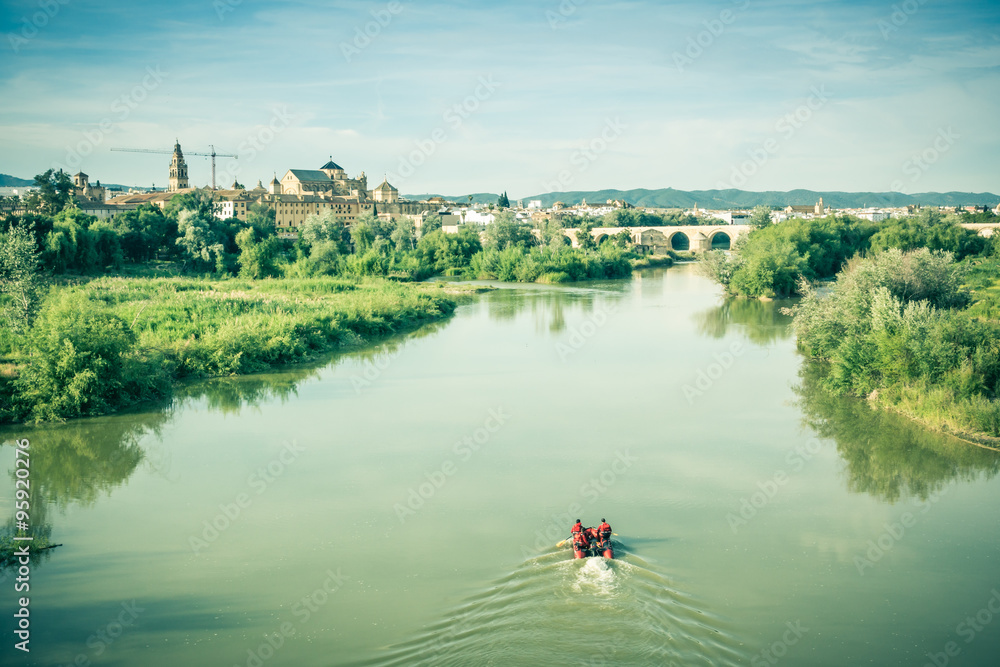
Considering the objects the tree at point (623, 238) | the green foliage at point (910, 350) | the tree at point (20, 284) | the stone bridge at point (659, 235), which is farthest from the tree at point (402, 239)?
the green foliage at point (910, 350)

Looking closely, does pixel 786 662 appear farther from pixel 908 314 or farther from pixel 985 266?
pixel 985 266

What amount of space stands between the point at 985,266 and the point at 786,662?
31427 millimetres

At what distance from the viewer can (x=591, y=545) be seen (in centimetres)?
700

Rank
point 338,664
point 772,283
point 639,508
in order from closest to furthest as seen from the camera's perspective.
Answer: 1. point 338,664
2. point 639,508
3. point 772,283

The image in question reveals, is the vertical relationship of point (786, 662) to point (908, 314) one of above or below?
below

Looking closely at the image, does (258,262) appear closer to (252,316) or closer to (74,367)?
(252,316)

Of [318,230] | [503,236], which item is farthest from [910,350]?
[503,236]

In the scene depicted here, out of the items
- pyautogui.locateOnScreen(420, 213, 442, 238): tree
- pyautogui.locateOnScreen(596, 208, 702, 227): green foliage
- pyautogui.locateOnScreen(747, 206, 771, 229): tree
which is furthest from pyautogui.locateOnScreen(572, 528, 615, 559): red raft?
pyautogui.locateOnScreen(596, 208, 702, 227): green foliage

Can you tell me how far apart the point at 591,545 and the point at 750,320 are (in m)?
18.8

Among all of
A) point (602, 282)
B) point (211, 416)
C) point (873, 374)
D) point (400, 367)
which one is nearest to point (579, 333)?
point (400, 367)

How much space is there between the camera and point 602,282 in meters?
38.8

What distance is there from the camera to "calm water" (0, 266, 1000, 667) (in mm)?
5883

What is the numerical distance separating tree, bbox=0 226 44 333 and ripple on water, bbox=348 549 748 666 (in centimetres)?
1165

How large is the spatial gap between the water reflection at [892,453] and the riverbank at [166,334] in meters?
11.0
